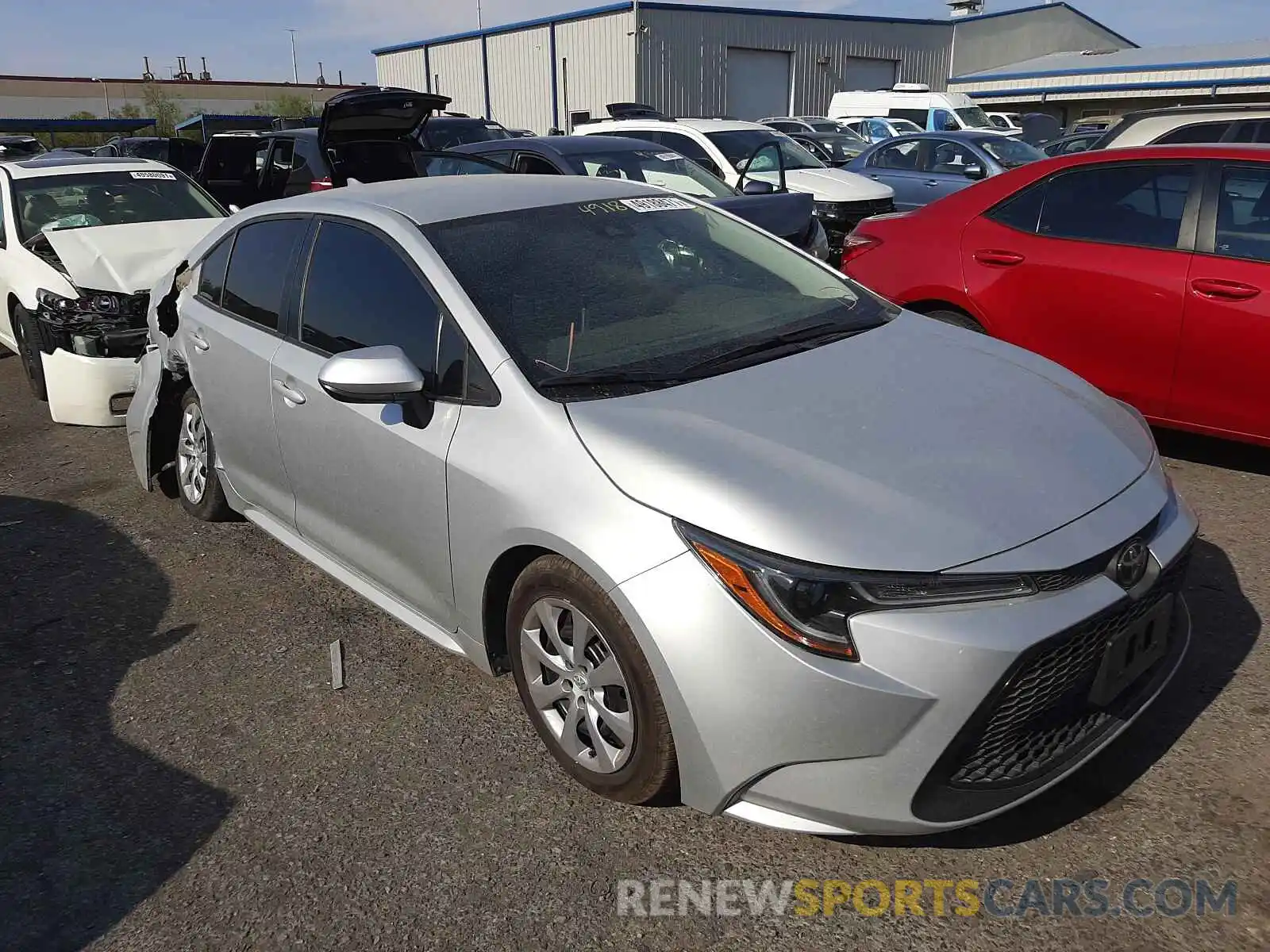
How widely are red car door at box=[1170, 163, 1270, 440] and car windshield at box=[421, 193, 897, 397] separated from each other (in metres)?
1.75

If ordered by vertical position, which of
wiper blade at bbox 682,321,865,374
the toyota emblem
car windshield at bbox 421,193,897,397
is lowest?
the toyota emblem

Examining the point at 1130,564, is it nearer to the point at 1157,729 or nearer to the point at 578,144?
the point at 1157,729

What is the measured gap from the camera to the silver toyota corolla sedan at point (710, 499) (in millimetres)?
2287

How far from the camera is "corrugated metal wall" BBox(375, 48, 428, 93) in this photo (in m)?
44.4

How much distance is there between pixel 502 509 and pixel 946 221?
12.4ft

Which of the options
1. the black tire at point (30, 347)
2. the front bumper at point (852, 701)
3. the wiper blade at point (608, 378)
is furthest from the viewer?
the black tire at point (30, 347)

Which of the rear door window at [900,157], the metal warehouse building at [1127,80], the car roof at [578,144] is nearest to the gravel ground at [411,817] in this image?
the car roof at [578,144]

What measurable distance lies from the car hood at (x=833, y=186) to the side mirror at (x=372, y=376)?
8490 millimetres

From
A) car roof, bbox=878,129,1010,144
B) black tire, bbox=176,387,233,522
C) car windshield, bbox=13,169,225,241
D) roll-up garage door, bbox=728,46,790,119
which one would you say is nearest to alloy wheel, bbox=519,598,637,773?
black tire, bbox=176,387,233,522

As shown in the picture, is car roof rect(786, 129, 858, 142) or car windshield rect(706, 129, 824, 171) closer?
car windshield rect(706, 129, 824, 171)

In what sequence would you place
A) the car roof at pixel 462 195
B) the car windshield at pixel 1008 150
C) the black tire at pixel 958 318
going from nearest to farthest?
1. the car roof at pixel 462 195
2. the black tire at pixel 958 318
3. the car windshield at pixel 1008 150

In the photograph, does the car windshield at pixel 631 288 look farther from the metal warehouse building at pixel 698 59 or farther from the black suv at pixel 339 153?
the metal warehouse building at pixel 698 59

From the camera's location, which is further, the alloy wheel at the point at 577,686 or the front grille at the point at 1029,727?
the alloy wheel at the point at 577,686

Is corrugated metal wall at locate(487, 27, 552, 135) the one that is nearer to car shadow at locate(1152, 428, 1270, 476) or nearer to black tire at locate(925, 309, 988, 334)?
black tire at locate(925, 309, 988, 334)
